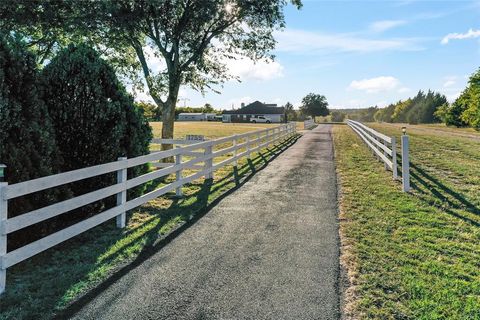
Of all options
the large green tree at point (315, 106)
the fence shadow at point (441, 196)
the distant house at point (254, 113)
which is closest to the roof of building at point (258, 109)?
the distant house at point (254, 113)

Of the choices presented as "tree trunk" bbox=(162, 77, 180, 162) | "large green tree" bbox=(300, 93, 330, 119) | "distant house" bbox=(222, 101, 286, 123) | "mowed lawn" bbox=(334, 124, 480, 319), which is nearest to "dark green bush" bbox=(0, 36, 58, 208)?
"mowed lawn" bbox=(334, 124, 480, 319)

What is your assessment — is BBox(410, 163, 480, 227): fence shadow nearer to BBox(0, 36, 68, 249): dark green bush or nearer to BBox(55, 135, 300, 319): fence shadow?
BBox(55, 135, 300, 319): fence shadow

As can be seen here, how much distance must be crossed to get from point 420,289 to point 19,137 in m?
5.59

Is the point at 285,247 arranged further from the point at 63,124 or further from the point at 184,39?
the point at 184,39

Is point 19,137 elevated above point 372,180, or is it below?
above

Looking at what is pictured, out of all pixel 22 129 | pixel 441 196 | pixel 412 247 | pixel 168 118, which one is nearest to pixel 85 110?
pixel 22 129

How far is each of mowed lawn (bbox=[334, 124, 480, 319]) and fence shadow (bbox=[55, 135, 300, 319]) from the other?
272cm

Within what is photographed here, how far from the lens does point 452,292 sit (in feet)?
13.4

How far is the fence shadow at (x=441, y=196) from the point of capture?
758 cm

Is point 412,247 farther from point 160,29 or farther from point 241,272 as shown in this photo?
point 160,29

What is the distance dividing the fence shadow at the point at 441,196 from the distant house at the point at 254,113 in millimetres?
81064

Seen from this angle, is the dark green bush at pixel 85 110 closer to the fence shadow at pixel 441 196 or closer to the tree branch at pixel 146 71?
the fence shadow at pixel 441 196

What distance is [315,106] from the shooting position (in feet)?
372

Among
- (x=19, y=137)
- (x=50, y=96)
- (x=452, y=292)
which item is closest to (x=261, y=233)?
(x=452, y=292)
